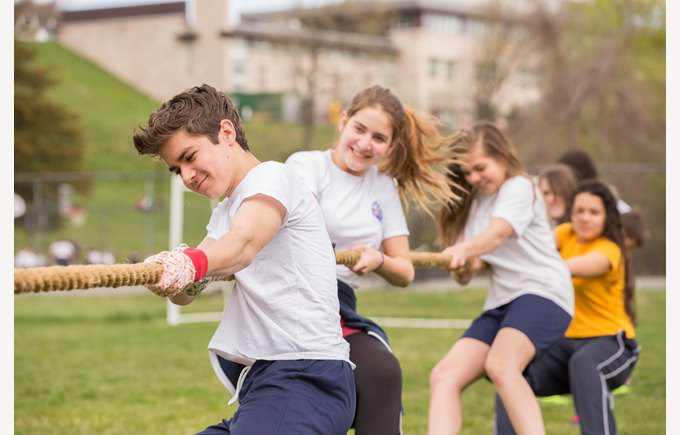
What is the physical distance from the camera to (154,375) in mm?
9281

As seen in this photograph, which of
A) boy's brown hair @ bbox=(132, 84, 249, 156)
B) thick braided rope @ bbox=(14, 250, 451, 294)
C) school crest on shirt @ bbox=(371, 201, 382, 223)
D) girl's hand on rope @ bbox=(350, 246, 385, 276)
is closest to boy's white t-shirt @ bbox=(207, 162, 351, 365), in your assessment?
boy's brown hair @ bbox=(132, 84, 249, 156)

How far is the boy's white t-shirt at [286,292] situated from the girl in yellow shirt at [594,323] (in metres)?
2.53

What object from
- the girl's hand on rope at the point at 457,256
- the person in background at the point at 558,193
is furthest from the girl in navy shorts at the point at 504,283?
the person in background at the point at 558,193

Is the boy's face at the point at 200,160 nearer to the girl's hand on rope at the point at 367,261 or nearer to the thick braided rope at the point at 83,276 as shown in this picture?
the thick braided rope at the point at 83,276

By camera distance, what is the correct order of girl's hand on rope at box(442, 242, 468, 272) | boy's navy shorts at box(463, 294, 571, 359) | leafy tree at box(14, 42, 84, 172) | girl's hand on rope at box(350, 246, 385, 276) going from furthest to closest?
1. leafy tree at box(14, 42, 84, 172)
2. boy's navy shorts at box(463, 294, 571, 359)
3. girl's hand on rope at box(442, 242, 468, 272)
4. girl's hand on rope at box(350, 246, 385, 276)

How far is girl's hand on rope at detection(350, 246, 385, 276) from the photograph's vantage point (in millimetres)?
3979

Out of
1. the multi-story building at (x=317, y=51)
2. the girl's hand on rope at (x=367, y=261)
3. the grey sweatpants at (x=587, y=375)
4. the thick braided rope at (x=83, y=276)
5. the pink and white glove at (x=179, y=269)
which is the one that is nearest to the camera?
the thick braided rope at (x=83, y=276)

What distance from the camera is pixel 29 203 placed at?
92.4 feet

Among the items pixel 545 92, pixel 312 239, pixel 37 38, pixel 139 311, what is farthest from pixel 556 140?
pixel 37 38

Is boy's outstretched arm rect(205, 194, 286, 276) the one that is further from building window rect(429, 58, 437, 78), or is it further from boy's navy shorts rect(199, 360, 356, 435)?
building window rect(429, 58, 437, 78)

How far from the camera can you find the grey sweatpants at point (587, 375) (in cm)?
530

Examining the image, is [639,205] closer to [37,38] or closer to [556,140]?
[556,140]

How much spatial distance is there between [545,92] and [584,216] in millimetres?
22674

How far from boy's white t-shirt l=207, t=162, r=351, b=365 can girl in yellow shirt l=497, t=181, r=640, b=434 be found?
253 centimetres
